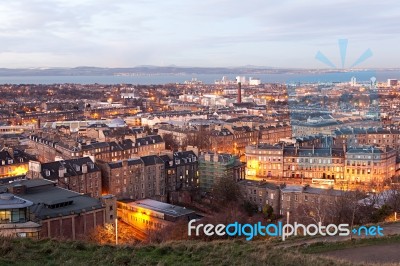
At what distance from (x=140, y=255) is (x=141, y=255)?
0.02 meters

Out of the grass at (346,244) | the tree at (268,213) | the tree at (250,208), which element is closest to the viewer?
the grass at (346,244)

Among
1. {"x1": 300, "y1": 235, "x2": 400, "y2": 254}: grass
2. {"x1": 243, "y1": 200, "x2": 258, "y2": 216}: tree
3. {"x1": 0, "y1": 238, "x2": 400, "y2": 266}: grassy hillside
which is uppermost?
{"x1": 0, "y1": 238, "x2": 400, "y2": 266}: grassy hillside

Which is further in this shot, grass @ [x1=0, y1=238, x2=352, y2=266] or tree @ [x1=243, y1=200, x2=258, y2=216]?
tree @ [x1=243, y1=200, x2=258, y2=216]

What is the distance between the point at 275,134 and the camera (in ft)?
123

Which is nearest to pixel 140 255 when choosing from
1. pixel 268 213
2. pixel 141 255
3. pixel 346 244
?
pixel 141 255

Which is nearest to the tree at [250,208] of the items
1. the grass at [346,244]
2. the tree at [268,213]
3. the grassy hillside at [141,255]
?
the tree at [268,213]

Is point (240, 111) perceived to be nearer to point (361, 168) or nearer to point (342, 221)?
point (361, 168)

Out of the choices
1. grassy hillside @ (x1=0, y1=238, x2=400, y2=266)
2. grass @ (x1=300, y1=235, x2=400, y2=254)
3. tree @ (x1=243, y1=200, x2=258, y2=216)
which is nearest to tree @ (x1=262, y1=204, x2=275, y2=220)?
tree @ (x1=243, y1=200, x2=258, y2=216)

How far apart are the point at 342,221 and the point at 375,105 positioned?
87.3 ft

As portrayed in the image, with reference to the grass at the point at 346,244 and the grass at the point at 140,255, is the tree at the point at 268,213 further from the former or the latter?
the grass at the point at 140,255

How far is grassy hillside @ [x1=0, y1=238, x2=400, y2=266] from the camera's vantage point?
7004 mm

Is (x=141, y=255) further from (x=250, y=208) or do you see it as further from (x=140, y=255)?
(x=250, y=208)

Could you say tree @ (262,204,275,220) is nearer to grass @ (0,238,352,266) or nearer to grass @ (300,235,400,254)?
grass @ (300,235,400,254)

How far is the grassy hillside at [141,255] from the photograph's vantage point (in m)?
7.00
